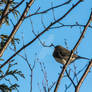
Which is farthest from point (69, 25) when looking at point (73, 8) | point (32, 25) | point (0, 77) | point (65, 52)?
point (0, 77)

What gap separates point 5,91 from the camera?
7.58 meters

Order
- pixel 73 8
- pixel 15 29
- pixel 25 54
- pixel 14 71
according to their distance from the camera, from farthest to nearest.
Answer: pixel 14 71
pixel 25 54
pixel 15 29
pixel 73 8

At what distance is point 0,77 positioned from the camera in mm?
7211

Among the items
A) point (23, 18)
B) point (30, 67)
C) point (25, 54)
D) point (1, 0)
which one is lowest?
point (30, 67)

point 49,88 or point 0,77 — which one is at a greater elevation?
point 0,77

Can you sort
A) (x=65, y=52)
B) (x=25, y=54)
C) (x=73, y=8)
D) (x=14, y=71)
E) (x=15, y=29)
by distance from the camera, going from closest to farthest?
(x=73, y=8)
(x=15, y=29)
(x=25, y=54)
(x=65, y=52)
(x=14, y=71)

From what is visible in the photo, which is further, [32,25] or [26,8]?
[32,25]

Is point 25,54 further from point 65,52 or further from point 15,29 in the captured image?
point 65,52

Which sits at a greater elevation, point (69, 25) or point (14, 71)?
point (14, 71)

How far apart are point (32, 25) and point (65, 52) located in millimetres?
3897

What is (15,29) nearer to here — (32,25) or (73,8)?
(32,25)

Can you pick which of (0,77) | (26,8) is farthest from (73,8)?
(0,77)

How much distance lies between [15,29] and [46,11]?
1.44 ft

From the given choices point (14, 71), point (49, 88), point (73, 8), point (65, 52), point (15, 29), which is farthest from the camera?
point (14, 71)
